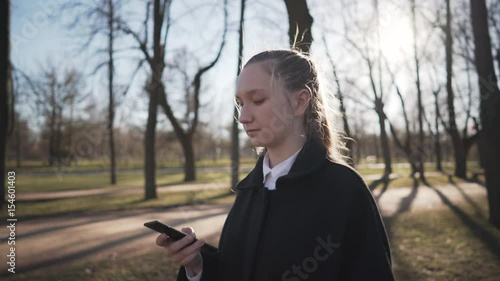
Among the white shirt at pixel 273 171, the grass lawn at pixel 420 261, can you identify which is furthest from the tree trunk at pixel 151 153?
the white shirt at pixel 273 171

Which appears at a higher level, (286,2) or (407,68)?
(407,68)

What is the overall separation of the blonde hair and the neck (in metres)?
0.05

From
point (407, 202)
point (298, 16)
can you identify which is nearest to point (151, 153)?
point (407, 202)

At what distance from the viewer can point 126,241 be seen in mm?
7633

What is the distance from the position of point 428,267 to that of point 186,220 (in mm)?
6271

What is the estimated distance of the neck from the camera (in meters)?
1.79

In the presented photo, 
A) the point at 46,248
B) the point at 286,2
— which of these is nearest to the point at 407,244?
the point at 286,2

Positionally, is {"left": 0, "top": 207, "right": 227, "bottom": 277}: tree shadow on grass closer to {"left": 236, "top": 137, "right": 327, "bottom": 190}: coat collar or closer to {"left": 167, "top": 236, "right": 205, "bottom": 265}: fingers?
{"left": 167, "top": 236, "right": 205, "bottom": 265}: fingers

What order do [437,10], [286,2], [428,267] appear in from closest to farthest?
1. [428,267]
2. [286,2]
3. [437,10]

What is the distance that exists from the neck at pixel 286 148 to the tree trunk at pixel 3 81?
509 inches

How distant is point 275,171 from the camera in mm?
1809

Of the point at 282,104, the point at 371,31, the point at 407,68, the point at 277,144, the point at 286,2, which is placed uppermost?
the point at 371,31

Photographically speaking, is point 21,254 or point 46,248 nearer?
point 21,254

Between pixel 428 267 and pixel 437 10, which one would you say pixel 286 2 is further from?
pixel 437 10
